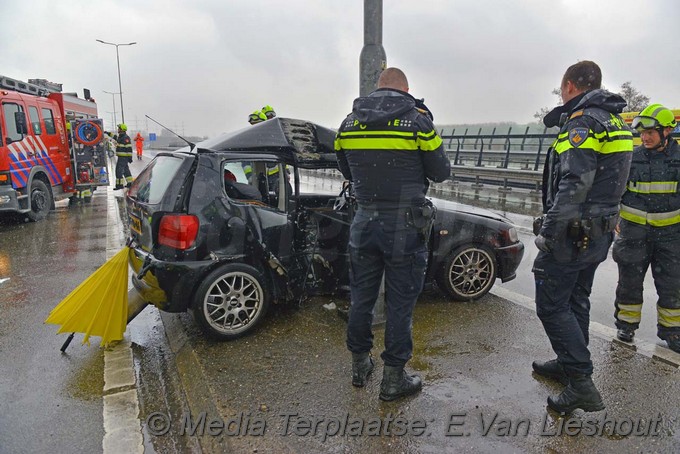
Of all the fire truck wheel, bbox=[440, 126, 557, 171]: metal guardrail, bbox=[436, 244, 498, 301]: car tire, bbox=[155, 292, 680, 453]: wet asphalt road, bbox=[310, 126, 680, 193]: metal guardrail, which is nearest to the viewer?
bbox=[155, 292, 680, 453]: wet asphalt road

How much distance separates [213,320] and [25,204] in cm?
767

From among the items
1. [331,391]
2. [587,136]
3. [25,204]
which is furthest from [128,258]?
[25,204]

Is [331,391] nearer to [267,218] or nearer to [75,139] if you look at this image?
[267,218]

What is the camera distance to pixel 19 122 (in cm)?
912

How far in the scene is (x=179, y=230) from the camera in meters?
3.45

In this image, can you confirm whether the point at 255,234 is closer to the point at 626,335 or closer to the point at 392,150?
the point at 392,150

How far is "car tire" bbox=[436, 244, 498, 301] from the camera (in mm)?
4348

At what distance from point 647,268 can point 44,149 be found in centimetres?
1129

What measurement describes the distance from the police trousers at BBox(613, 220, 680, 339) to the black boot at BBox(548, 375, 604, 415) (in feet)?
4.40

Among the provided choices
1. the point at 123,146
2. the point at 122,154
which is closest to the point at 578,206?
the point at 122,154

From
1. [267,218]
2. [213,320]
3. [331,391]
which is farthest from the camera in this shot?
[267,218]

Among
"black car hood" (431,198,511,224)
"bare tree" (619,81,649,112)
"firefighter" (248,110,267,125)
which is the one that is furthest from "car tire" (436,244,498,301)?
"bare tree" (619,81,649,112)

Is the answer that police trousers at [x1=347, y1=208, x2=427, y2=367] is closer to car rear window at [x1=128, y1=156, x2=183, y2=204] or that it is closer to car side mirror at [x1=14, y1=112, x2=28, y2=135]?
car rear window at [x1=128, y1=156, x2=183, y2=204]

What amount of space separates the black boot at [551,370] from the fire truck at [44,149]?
9.31 metres
